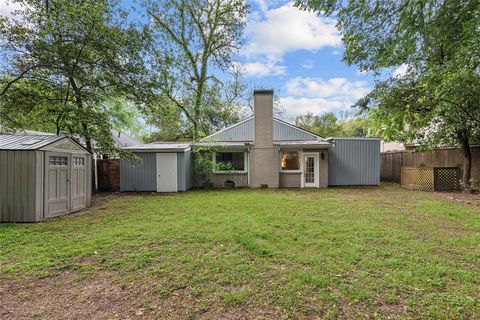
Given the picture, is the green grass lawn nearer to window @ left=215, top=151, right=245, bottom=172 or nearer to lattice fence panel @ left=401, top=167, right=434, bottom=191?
lattice fence panel @ left=401, top=167, right=434, bottom=191

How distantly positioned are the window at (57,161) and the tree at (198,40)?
33.0ft

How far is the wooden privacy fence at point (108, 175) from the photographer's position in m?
11.9

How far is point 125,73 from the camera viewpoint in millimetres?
7941

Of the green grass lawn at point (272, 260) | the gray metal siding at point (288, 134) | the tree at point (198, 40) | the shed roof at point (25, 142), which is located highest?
the tree at point (198, 40)

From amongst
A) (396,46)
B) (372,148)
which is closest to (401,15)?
(396,46)

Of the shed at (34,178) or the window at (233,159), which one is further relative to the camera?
the window at (233,159)

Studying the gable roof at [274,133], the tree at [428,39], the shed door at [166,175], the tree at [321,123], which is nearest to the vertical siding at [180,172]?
the shed door at [166,175]

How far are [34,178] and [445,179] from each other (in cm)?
1504

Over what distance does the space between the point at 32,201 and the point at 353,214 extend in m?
8.11

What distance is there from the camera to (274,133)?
49.0 feet

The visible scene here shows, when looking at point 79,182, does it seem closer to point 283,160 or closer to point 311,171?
point 283,160

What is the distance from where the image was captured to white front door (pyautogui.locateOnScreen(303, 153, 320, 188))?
12.5m

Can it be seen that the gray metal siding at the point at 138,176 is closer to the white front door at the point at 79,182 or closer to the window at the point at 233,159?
the window at the point at 233,159

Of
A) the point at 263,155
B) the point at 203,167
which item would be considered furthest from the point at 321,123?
the point at 203,167
